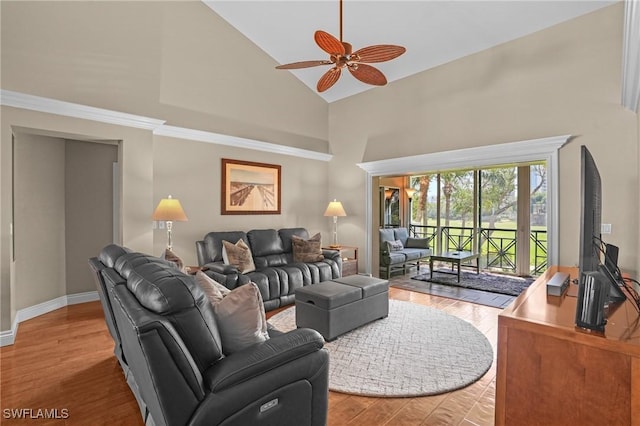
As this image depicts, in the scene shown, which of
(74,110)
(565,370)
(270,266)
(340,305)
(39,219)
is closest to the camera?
(565,370)

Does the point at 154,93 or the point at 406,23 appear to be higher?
the point at 406,23

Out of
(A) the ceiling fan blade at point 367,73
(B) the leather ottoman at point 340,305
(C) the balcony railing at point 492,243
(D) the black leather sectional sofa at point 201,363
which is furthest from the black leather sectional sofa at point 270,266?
(C) the balcony railing at point 492,243

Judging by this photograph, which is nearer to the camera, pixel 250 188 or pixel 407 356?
pixel 407 356

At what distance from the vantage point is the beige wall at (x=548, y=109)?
3645mm

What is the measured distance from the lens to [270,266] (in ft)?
15.7

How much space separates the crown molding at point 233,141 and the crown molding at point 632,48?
4.54 meters

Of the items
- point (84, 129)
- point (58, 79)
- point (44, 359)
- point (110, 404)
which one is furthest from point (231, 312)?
point (58, 79)

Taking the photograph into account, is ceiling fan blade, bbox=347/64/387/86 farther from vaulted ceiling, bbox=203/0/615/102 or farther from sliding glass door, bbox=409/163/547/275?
sliding glass door, bbox=409/163/547/275

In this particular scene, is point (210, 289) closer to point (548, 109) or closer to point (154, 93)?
Result: point (154, 93)

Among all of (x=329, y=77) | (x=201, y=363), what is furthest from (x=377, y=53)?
(x=201, y=363)

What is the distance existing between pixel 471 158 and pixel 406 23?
2.11 metres

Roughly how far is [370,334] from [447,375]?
3.09 feet

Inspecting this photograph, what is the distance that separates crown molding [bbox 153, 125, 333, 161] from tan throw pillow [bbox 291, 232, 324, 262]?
174 cm

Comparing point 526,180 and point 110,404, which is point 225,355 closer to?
point 110,404
